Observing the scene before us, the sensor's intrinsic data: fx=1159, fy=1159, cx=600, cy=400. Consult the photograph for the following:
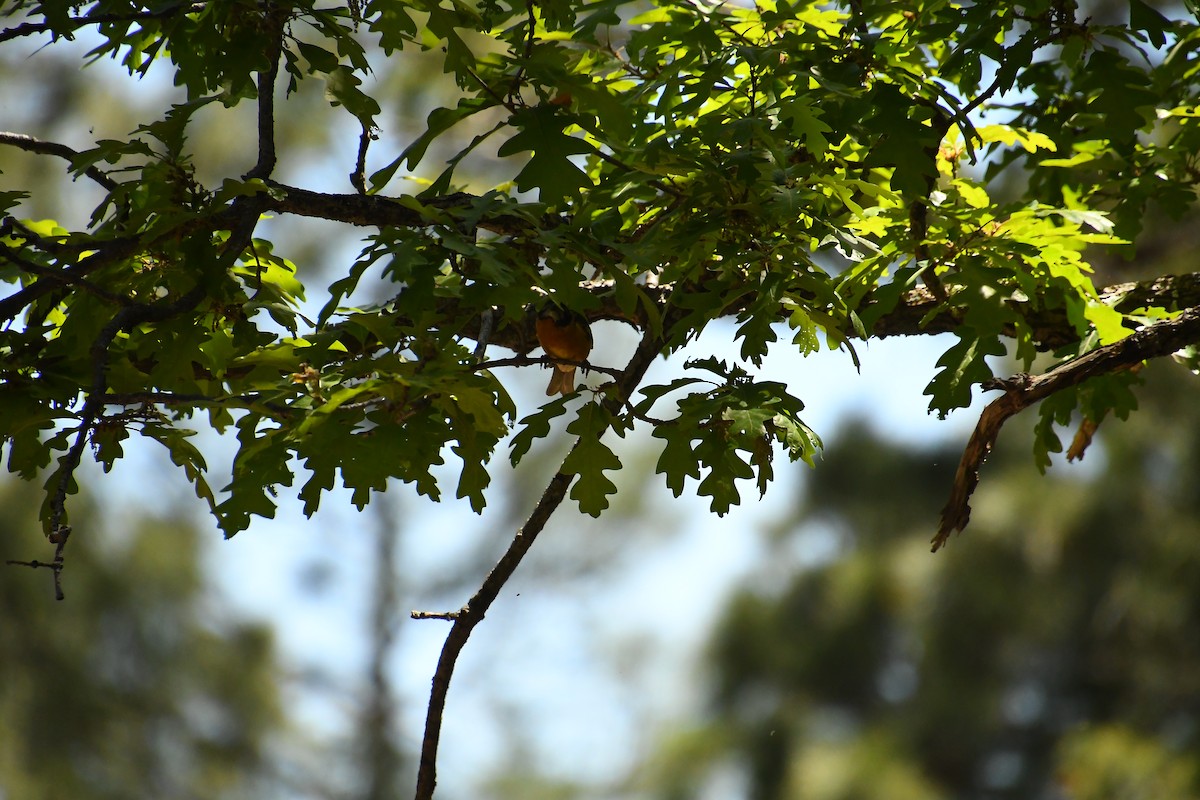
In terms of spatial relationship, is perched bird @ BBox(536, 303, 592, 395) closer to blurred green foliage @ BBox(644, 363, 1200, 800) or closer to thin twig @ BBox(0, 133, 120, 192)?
thin twig @ BBox(0, 133, 120, 192)

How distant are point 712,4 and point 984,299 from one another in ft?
1.30

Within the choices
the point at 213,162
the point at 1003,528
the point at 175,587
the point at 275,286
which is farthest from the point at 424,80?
the point at 275,286

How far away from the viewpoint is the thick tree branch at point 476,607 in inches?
37.9

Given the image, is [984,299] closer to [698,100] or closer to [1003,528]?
[698,100]

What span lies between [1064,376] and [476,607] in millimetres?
580

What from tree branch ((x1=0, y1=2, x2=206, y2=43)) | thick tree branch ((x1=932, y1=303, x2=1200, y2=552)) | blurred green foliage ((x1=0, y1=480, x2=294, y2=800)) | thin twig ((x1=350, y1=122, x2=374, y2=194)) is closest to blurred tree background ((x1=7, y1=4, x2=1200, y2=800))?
blurred green foliage ((x1=0, y1=480, x2=294, y2=800))

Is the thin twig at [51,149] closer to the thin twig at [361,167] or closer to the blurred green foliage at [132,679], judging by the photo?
the thin twig at [361,167]

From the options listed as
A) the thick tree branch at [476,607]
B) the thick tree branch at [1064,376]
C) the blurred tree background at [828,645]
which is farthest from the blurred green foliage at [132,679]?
the thick tree branch at [1064,376]

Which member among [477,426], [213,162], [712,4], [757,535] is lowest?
[477,426]

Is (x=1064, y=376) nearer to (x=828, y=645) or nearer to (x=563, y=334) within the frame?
(x=563, y=334)

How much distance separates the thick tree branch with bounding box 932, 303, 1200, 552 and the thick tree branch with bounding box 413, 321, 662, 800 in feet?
1.16

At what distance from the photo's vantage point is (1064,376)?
108cm

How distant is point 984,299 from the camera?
2.41ft

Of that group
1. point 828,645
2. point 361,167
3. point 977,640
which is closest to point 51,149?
point 361,167
